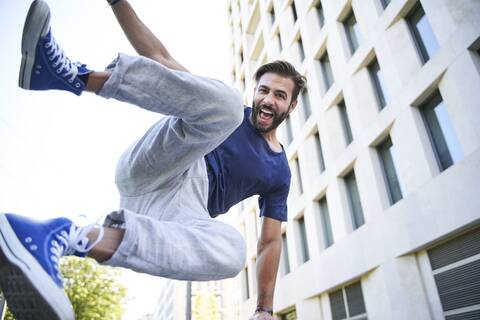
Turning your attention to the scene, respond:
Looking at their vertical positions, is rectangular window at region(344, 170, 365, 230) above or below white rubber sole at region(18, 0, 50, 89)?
above

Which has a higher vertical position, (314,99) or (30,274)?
(314,99)

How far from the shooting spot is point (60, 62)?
→ 1563 mm

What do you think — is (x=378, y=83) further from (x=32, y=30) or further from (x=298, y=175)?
(x=32, y=30)

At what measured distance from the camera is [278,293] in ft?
47.3

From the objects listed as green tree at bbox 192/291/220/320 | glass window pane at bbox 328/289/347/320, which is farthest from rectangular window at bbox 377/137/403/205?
green tree at bbox 192/291/220/320

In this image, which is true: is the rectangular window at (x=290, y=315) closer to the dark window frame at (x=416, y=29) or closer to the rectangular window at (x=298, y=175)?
the rectangular window at (x=298, y=175)

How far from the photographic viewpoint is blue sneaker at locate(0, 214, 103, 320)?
1.21 m

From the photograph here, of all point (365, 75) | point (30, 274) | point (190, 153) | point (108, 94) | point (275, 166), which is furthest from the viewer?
point (365, 75)

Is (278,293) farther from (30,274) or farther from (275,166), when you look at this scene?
(30,274)

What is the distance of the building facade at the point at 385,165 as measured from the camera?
7.07 meters

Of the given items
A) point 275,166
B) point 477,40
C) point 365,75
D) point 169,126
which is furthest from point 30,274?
point 365,75

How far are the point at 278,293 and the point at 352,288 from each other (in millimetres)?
4829

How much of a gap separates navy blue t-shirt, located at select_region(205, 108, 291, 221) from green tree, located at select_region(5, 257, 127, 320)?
20.8 meters

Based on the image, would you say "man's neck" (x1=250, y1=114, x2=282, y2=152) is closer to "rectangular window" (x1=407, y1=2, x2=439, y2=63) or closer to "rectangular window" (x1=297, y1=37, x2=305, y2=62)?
"rectangular window" (x1=407, y1=2, x2=439, y2=63)
